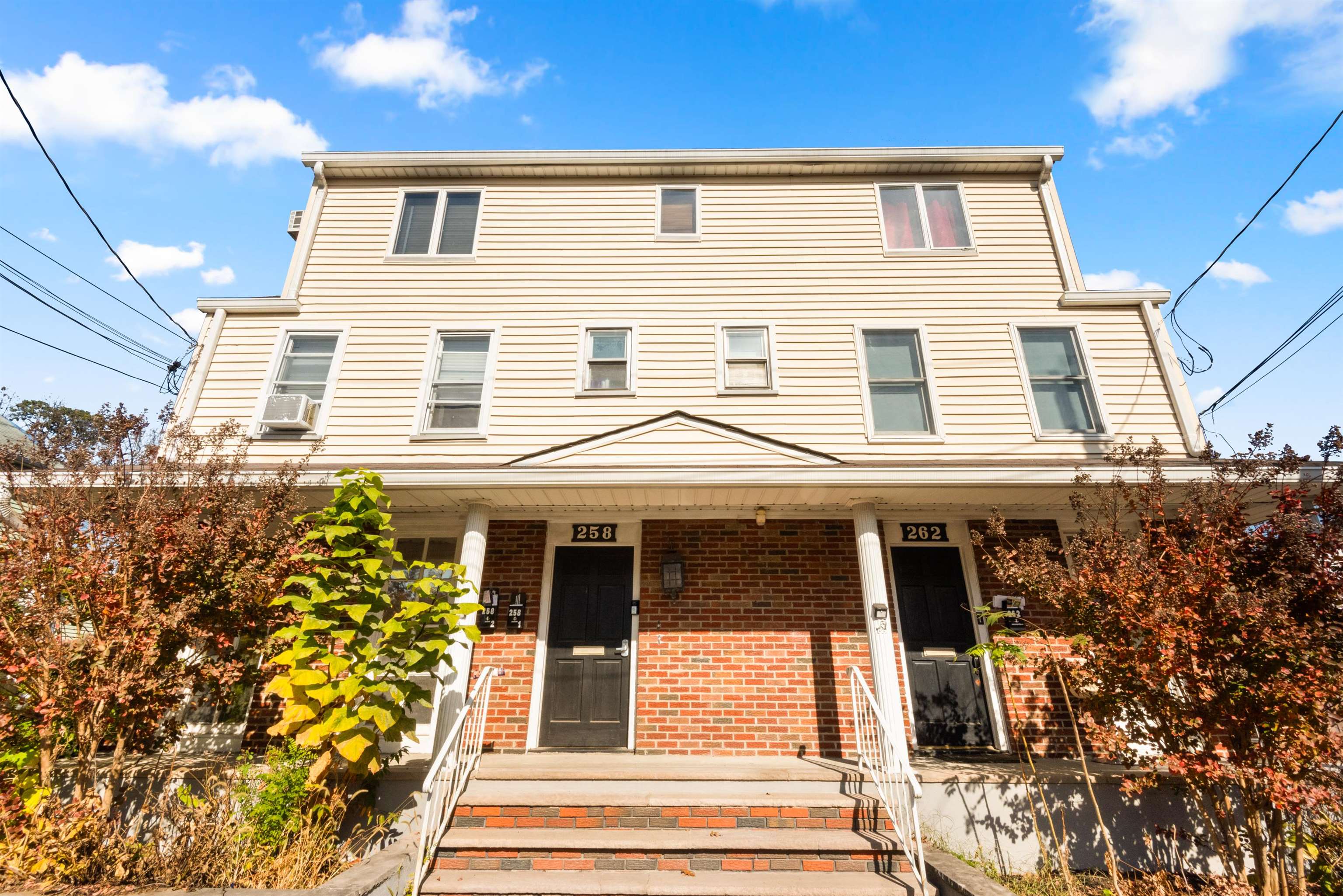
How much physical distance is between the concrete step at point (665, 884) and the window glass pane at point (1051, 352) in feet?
20.5

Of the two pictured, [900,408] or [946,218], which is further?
[946,218]

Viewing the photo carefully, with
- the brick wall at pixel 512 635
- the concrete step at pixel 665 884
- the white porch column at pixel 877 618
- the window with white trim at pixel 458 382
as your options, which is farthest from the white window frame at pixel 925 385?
the window with white trim at pixel 458 382

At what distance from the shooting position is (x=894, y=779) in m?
A: 4.74

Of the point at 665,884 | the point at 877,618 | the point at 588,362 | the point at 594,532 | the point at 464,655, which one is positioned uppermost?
the point at 588,362

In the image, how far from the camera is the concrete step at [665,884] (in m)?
3.95

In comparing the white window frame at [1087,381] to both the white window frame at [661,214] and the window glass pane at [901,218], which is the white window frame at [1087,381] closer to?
the window glass pane at [901,218]

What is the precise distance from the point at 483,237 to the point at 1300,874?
34.1 ft

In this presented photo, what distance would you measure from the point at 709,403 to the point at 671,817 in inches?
179

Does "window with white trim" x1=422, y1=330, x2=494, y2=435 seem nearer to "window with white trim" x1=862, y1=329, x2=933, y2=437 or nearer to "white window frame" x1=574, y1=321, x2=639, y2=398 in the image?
"white window frame" x1=574, y1=321, x2=639, y2=398

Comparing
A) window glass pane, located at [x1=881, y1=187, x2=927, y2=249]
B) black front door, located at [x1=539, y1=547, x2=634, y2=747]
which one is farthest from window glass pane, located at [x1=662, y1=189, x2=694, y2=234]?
black front door, located at [x1=539, y1=547, x2=634, y2=747]

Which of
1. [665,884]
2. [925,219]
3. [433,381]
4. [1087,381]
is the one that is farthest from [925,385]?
[433,381]

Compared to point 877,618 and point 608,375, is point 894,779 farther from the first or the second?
point 608,375

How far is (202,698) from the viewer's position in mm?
5398

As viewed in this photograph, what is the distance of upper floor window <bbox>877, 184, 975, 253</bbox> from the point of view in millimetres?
8602
